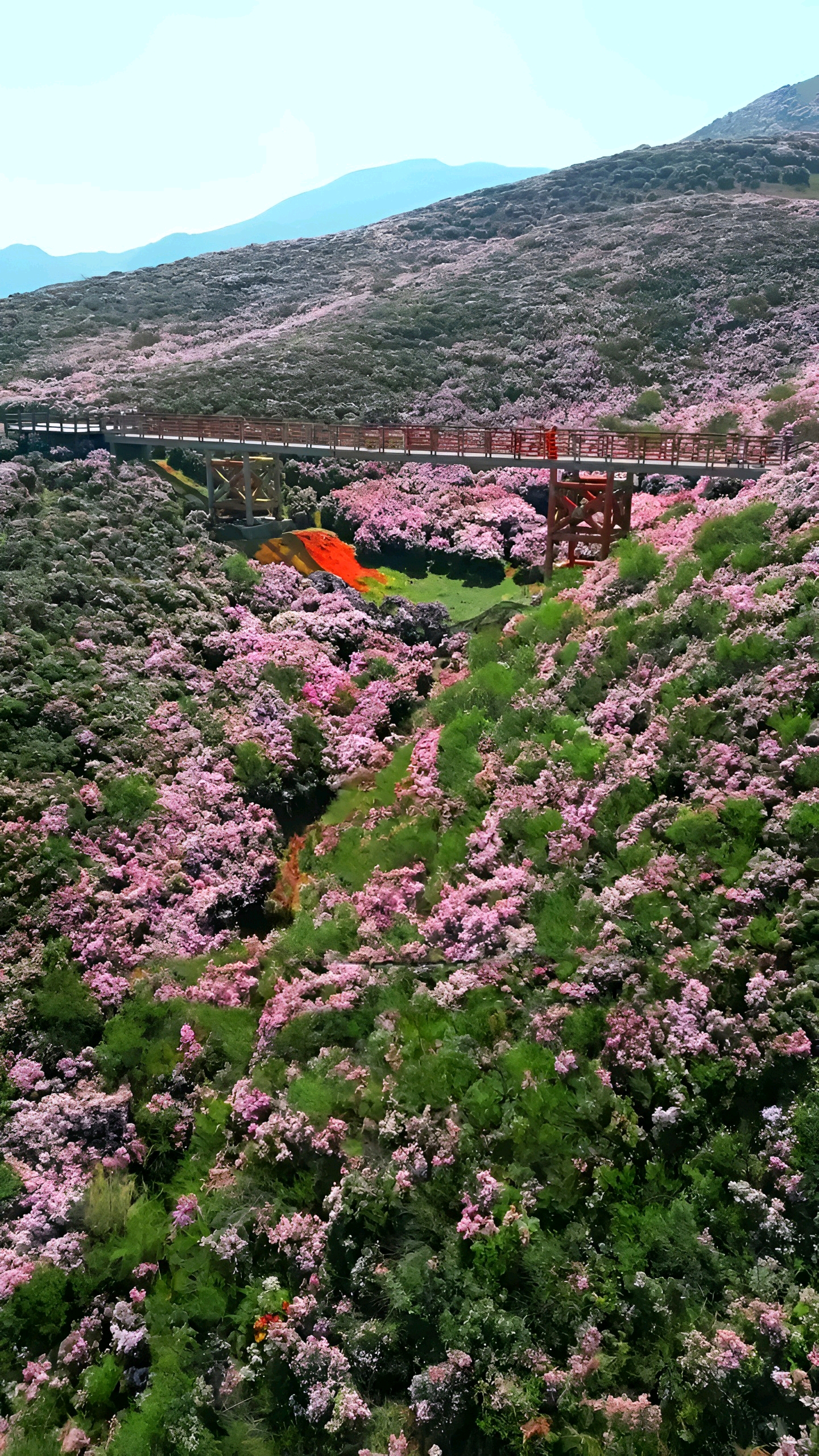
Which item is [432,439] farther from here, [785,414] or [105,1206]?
[105,1206]

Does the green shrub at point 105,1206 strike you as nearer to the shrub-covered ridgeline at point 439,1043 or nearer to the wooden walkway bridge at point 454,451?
the shrub-covered ridgeline at point 439,1043

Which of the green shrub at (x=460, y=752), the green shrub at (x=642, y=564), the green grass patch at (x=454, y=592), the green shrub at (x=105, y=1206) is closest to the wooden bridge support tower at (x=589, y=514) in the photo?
the green grass patch at (x=454, y=592)

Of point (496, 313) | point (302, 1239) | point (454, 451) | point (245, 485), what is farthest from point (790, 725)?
point (496, 313)

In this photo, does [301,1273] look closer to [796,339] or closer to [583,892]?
[583,892]

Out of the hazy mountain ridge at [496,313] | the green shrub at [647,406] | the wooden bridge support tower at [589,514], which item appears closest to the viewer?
the wooden bridge support tower at [589,514]

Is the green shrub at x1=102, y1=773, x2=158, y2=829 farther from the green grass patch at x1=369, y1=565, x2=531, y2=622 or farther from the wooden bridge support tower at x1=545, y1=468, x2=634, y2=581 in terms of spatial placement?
the wooden bridge support tower at x1=545, y1=468, x2=634, y2=581

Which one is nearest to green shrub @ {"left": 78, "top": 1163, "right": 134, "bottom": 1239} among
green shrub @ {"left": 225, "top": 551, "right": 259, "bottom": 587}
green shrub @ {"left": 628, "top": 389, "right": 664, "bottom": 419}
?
green shrub @ {"left": 225, "top": 551, "right": 259, "bottom": 587}
